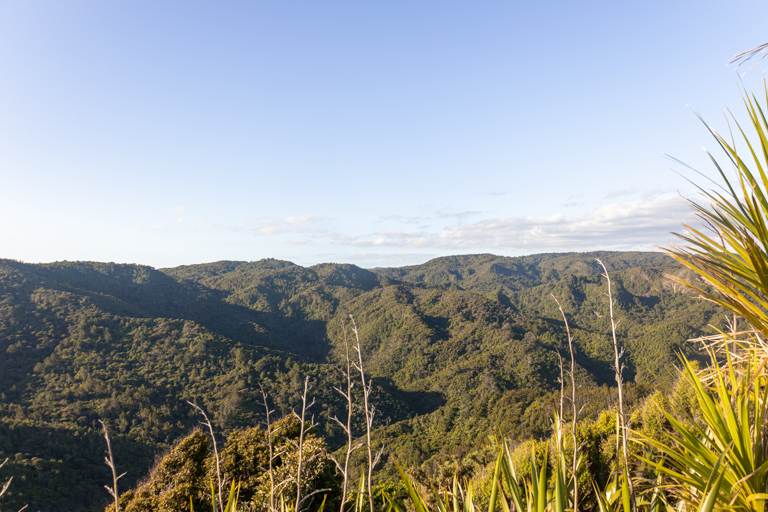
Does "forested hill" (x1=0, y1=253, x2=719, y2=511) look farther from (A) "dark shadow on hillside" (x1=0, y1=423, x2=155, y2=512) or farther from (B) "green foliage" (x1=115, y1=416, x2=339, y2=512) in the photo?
(B) "green foliage" (x1=115, y1=416, x2=339, y2=512)

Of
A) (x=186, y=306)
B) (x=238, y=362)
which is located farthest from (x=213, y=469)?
(x=186, y=306)

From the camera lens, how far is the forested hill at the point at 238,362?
36.4 meters

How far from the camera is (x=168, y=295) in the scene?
362 feet

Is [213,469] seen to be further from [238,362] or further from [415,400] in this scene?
[415,400]

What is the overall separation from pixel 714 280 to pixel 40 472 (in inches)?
1527

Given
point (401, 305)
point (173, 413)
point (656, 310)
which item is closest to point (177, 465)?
point (173, 413)

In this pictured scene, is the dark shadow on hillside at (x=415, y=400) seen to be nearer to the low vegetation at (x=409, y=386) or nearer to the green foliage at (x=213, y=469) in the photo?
the low vegetation at (x=409, y=386)

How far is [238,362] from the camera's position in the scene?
73125mm

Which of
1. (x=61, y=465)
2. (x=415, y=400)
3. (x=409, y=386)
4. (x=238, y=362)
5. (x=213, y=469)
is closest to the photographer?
(x=213, y=469)

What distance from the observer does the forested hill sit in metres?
36.4

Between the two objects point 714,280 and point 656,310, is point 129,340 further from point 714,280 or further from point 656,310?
point 656,310

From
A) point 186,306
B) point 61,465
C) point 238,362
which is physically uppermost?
point 186,306

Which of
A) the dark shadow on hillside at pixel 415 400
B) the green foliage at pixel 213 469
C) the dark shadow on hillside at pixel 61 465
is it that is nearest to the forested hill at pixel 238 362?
the dark shadow on hillside at pixel 61 465

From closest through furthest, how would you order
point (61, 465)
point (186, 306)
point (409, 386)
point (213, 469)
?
point (213, 469) < point (61, 465) < point (409, 386) < point (186, 306)
